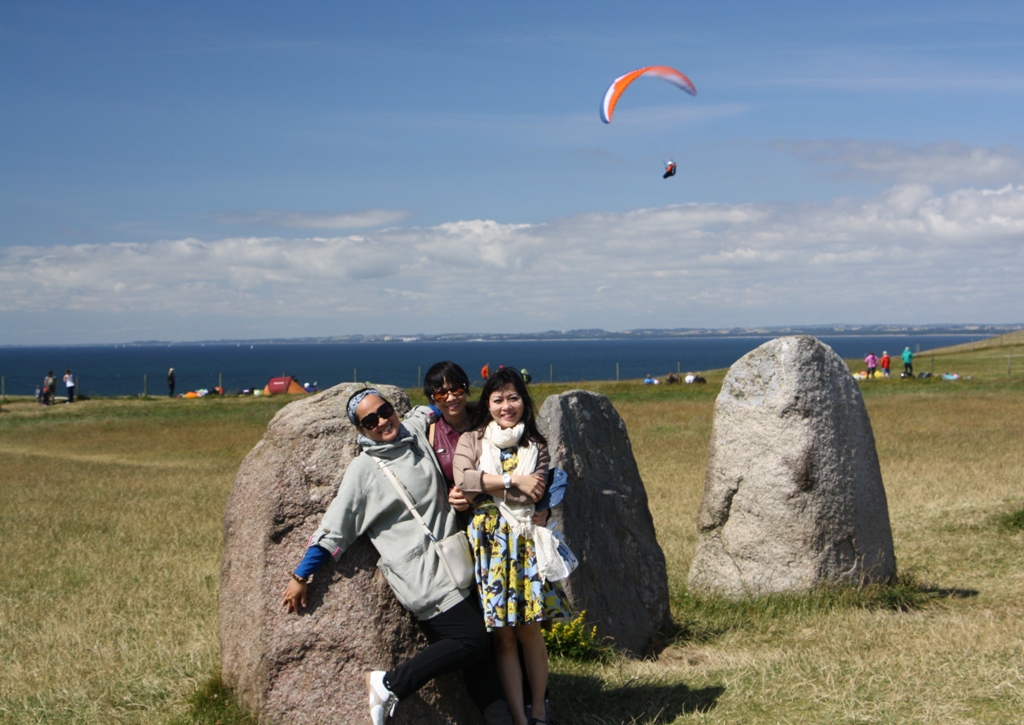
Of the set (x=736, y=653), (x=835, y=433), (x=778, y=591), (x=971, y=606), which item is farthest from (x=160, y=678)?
(x=971, y=606)

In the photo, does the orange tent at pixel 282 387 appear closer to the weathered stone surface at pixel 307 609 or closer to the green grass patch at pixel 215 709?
the green grass patch at pixel 215 709

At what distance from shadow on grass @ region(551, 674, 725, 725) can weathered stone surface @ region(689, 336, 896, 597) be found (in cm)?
274

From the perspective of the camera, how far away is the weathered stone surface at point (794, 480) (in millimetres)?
8734

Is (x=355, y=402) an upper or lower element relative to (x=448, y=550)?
upper

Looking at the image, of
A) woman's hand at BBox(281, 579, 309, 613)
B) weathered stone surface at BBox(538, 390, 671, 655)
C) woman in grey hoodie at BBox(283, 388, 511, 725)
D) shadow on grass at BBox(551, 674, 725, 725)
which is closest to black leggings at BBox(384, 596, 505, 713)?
woman in grey hoodie at BBox(283, 388, 511, 725)

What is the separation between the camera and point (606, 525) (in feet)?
25.7

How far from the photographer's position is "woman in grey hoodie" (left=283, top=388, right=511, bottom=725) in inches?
196

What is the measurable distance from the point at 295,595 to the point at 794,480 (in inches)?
203

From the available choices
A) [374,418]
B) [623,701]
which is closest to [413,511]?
[374,418]

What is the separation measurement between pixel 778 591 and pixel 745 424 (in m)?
1.52

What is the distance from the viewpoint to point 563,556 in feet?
17.1

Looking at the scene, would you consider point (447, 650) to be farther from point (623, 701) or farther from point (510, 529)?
point (623, 701)

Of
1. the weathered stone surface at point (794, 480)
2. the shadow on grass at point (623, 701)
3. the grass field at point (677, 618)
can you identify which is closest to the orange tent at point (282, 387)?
the grass field at point (677, 618)

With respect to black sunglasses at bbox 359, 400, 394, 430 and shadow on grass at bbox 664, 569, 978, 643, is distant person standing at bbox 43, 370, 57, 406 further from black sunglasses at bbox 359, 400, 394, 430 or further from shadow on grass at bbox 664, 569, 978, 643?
black sunglasses at bbox 359, 400, 394, 430
